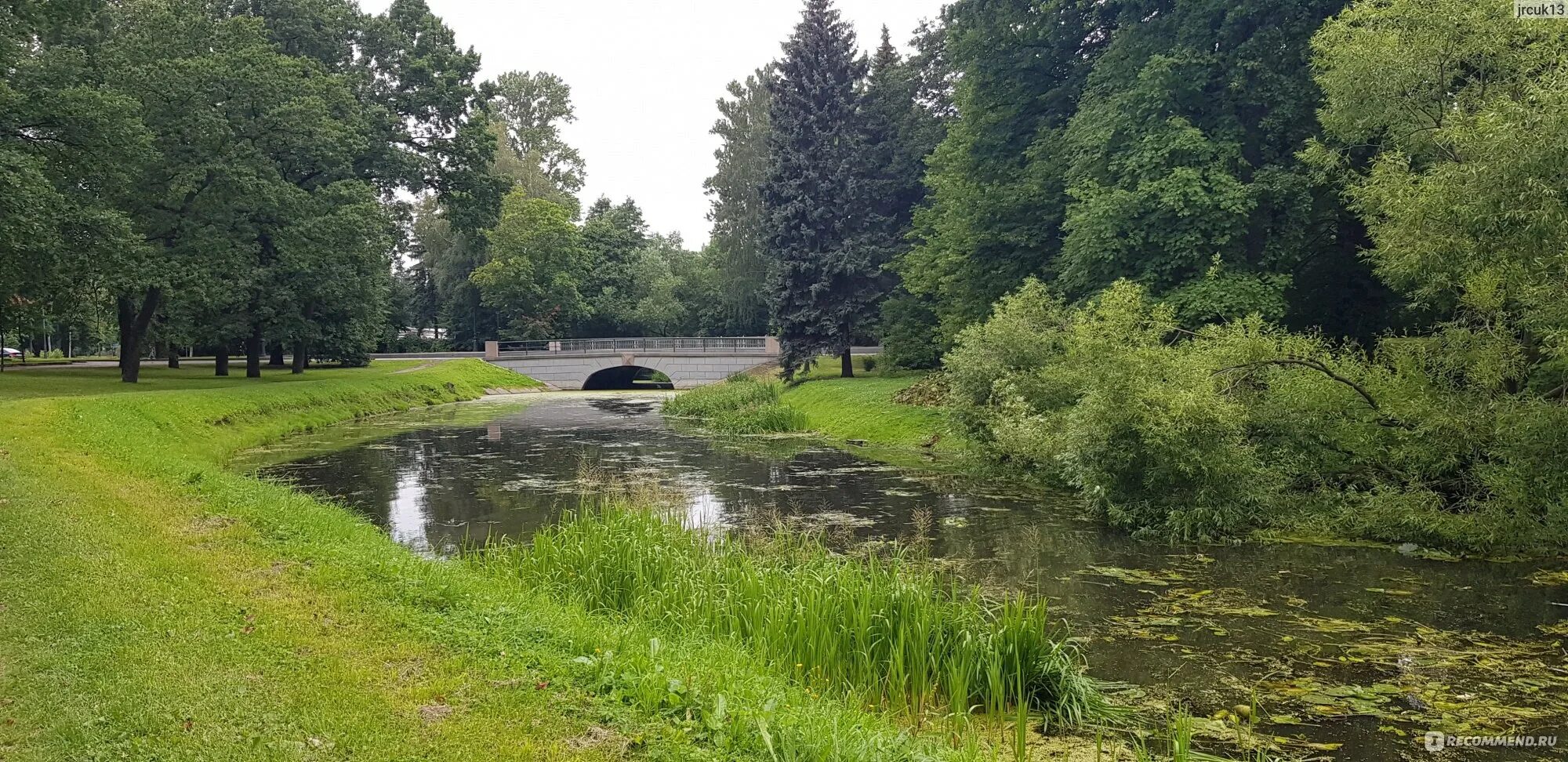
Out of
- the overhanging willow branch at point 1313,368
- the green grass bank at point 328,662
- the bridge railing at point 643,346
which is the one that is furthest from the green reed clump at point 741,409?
the green grass bank at point 328,662

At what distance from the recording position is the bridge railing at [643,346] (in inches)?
2290

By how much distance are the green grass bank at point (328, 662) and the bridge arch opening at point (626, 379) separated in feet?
169

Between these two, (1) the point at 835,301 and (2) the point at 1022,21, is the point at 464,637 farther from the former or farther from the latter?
(1) the point at 835,301

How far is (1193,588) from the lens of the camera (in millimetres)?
11039

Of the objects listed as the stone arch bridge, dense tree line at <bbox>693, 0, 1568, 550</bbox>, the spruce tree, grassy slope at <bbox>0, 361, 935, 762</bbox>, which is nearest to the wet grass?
dense tree line at <bbox>693, 0, 1568, 550</bbox>

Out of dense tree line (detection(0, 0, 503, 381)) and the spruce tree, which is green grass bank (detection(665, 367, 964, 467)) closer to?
the spruce tree

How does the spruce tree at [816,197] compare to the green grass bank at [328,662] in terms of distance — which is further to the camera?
the spruce tree at [816,197]

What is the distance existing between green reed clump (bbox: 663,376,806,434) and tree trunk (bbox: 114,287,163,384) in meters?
18.5

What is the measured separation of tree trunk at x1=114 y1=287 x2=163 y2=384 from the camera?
3161 cm

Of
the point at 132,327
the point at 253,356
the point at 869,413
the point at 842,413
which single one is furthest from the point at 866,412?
the point at 132,327

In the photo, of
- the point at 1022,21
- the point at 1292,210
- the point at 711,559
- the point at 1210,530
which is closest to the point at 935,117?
the point at 1022,21

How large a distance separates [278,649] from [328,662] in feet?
1.71

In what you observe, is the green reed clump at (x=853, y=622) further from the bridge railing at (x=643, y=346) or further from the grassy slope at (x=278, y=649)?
the bridge railing at (x=643, y=346)

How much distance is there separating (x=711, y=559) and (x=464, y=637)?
347 cm
